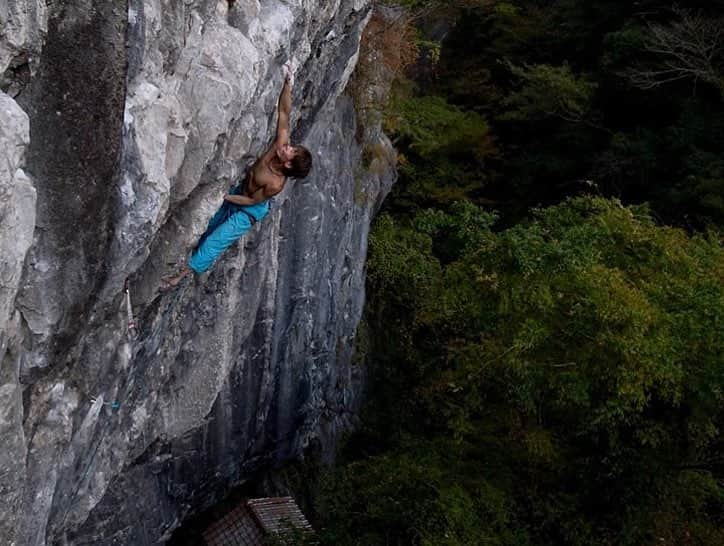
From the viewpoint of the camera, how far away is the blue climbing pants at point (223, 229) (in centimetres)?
593

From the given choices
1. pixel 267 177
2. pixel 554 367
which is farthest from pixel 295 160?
pixel 554 367

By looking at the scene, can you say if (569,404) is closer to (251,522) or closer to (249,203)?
(251,522)

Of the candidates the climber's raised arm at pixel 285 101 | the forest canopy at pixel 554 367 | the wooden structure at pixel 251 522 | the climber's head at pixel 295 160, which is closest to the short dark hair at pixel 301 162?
the climber's head at pixel 295 160

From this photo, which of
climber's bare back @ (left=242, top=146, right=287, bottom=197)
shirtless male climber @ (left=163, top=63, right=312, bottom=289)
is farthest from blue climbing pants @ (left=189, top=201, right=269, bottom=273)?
climber's bare back @ (left=242, top=146, right=287, bottom=197)

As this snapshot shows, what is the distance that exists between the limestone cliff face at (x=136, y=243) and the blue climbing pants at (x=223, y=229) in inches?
9.8

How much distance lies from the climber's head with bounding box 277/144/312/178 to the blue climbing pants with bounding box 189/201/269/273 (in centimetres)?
41

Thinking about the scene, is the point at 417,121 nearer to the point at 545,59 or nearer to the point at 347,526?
the point at 545,59

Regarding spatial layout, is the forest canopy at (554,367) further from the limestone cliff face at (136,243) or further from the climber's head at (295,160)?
the climber's head at (295,160)

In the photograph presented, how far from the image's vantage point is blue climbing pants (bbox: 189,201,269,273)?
19.5 ft

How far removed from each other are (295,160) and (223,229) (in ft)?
2.57

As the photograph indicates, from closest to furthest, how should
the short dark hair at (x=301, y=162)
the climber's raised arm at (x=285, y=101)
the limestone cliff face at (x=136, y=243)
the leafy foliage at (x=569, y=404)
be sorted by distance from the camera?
the limestone cliff face at (x=136, y=243) < the short dark hair at (x=301, y=162) < the climber's raised arm at (x=285, y=101) < the leafy foliage at (x=569, y=404)

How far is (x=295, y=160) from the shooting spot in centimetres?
570

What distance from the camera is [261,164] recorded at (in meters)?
5.95

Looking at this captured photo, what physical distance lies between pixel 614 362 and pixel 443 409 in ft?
8.47
